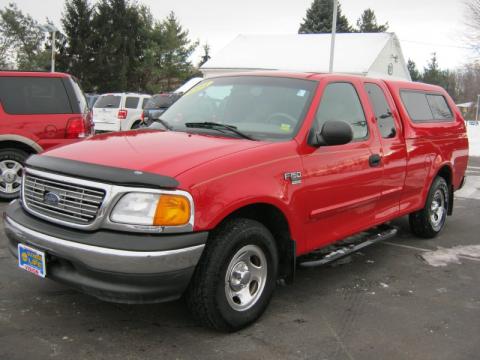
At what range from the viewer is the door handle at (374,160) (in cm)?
465

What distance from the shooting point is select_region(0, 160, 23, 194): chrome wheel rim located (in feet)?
23.6

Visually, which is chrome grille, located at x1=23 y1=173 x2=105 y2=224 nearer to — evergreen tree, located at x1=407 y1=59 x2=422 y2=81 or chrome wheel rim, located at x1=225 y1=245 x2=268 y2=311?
chrome wheel rim, located at x1=225 y1=245 x2=268 y2=311

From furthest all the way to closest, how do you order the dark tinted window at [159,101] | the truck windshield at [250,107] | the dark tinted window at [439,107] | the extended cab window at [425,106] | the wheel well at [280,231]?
1. the dark tinted window at [159,101]
2. the dark tinted window at [439,107]
3. the extended cab window at [425,106]
4. the truck windshield at [250,107]
5. the wheel well at [280,231]

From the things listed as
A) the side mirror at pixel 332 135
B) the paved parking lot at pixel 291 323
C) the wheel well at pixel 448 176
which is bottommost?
the paved parking lot at pixel 291 323

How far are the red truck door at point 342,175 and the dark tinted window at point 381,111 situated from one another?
0.18m

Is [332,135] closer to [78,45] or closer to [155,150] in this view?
[155,150]

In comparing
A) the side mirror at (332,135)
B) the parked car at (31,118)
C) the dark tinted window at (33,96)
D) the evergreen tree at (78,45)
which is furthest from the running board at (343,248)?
the evergreen tree at (78,45)

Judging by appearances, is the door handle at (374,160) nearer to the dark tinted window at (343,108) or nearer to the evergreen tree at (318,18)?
the dark tinted window at (343,108)

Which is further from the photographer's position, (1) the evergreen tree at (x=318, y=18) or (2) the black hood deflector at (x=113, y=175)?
(1) the evergreen tree at (x=318, y=18)

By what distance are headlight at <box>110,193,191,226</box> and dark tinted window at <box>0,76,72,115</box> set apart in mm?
4722

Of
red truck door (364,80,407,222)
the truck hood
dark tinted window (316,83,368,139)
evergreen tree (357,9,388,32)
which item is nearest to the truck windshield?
dark tinted window (316,83,368,139)

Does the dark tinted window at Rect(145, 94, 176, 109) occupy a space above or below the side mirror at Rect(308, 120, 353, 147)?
above

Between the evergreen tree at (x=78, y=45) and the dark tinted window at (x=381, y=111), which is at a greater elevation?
the evergreen tree at (x=78, y=45)

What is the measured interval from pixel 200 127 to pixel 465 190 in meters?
7.67
